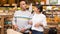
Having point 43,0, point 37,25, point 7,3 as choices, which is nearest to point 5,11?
point 7,3

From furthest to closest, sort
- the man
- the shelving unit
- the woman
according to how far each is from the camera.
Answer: the shelving unit < the woman < the man

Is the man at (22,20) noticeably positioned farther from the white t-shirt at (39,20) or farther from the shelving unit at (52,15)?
the shelving unit at (52,15)

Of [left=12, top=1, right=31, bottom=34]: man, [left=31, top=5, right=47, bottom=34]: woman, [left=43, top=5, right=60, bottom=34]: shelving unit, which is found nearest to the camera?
[left=12, top=1, right=31, bottom=34]: man

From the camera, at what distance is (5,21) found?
5.50 metres

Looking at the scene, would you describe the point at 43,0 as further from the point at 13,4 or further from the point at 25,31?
the point at 25,31

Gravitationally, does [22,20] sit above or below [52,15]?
above

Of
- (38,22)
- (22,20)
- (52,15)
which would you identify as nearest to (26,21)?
(22,20)

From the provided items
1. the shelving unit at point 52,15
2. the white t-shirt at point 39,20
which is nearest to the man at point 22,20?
the white t-shirt at point 39,20

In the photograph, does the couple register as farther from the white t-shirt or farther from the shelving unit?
the shelving unit

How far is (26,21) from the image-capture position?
3607mm

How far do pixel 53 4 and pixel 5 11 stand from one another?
1.54 m

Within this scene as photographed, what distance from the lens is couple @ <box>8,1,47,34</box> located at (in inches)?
141

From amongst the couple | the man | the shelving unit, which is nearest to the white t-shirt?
the couple

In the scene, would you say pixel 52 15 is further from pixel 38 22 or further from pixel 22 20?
pixel 22 20
